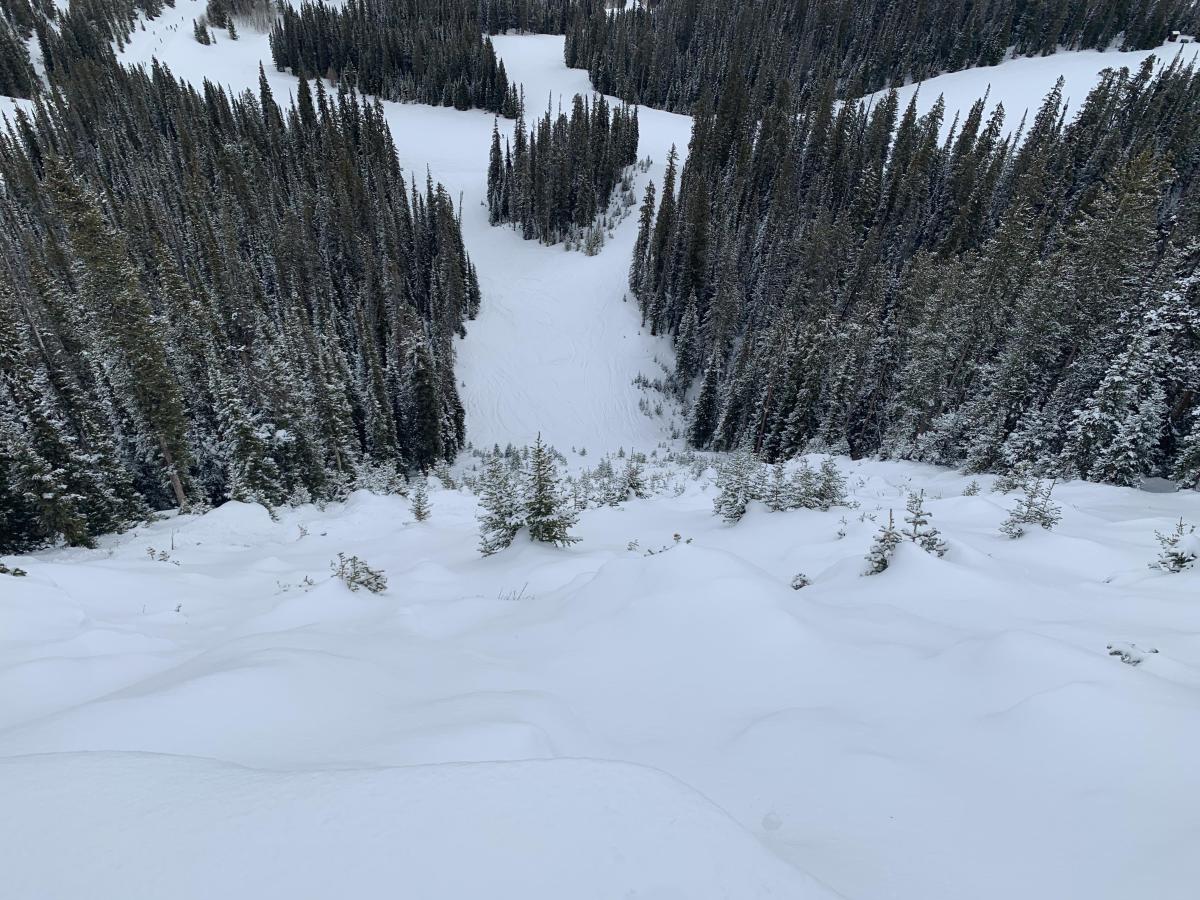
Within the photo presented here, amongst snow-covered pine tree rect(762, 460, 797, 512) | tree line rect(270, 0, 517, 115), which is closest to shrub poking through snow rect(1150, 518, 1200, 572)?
snow-covered pine tree rect(762, 460, 797, 512)

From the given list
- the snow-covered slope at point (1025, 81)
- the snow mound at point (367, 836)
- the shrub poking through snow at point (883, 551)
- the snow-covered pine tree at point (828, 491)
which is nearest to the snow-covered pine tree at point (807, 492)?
the snow-covered pine tree at point (828, 491)

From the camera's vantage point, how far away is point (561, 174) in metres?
67.1

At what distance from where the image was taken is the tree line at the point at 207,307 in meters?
22.8

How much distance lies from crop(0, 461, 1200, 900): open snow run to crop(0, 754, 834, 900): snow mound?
14 millimetres

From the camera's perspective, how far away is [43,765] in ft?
10.0

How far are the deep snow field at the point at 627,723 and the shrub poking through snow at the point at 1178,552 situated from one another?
1.41ft

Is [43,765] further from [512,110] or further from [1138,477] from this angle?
[512,110]

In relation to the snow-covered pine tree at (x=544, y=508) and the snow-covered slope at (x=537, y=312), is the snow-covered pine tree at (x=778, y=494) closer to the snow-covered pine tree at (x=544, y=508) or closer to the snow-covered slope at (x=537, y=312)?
the snow-covered pine tree at (x=544, y=508)

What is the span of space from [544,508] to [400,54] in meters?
113

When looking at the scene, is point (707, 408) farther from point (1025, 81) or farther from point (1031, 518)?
point (1025, 81)

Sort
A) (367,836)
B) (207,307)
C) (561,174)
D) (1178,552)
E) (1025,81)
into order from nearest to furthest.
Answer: (367,836) < (1178,552) < (207,307) < (561,174) < (1025,81)

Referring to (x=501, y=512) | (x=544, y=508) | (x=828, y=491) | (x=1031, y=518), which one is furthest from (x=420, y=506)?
(x=1031, y=518)

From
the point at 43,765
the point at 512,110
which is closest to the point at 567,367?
the point at 43,765

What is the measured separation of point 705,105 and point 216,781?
8473 cm
